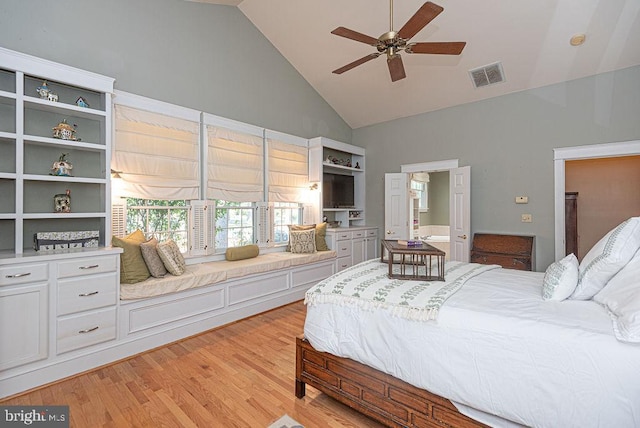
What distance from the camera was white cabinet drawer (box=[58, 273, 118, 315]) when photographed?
91.6 inches

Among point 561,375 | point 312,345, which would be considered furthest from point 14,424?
point 561,375

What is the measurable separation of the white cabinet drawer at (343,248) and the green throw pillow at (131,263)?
115 inches

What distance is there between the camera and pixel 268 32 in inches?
178

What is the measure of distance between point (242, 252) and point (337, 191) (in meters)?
2.30

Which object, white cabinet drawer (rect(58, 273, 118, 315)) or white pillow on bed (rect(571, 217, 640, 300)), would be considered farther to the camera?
white cabinet drawer (rect(58, 273, 118, 315))

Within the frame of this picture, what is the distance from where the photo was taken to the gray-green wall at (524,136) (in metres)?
3.74

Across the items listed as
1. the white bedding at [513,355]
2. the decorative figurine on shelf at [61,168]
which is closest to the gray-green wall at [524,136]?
the white bedding at [513,355]

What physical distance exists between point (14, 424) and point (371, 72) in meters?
5.27

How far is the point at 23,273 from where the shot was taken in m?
2.15

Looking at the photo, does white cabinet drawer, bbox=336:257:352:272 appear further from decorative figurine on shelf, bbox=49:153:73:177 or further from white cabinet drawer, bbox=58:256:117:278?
decorative figurine on shelf, bbox=49:153:73:177

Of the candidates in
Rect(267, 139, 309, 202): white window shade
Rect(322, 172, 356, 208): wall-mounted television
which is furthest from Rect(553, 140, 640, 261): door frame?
Rect(267, 139, 309, 202): white window shade

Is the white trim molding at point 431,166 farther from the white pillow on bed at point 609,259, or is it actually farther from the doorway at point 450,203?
the white pillow on bed at point 609,259

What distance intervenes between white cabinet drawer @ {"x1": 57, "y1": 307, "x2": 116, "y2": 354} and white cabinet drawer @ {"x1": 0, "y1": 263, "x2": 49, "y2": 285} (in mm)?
377

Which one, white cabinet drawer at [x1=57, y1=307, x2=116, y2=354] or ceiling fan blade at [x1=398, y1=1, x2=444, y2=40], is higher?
ceiling fan blade at [x1=398, y1=1, x2=444, y2=40]
